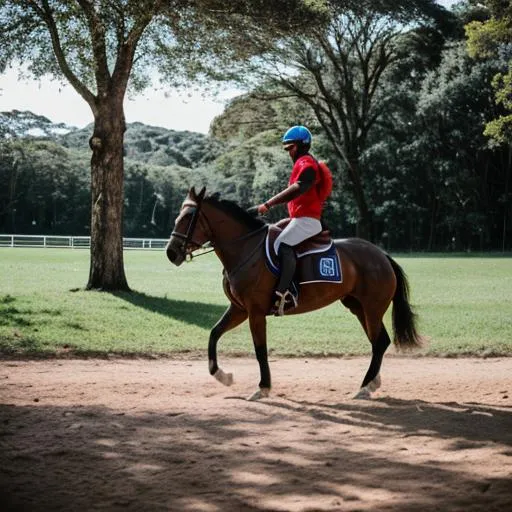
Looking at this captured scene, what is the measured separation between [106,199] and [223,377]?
11.9 m

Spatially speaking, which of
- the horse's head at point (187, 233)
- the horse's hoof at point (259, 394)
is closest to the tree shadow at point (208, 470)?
the horse's hoof at point (259, 394)

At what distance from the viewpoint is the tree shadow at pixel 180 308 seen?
56.8 feet

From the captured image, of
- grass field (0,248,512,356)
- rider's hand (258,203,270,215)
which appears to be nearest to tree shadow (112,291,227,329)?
grass field (0,248,512,356)

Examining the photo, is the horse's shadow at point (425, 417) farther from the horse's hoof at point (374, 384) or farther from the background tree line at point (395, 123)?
the background tree line at point (395, 123)

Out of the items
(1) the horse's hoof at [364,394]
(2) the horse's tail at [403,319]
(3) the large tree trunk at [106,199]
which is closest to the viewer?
(1) the horse's hoof at [364,394]

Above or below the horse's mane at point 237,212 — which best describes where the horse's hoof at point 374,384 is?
below

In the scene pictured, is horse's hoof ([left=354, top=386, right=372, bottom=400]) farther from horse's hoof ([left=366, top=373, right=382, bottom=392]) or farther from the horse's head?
the horse's head

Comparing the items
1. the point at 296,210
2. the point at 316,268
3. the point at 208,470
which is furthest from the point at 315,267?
the point at 208,470

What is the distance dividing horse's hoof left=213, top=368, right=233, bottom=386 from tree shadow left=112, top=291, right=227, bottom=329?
7.17m

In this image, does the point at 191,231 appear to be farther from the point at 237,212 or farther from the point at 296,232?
the point at 296,232

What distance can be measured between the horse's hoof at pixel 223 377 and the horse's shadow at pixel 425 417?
79cm

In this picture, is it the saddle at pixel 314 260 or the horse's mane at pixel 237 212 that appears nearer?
the saddle at pixel 314 260

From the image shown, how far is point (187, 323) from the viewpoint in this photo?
55.1 ft

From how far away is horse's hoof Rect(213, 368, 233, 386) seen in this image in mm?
9148
